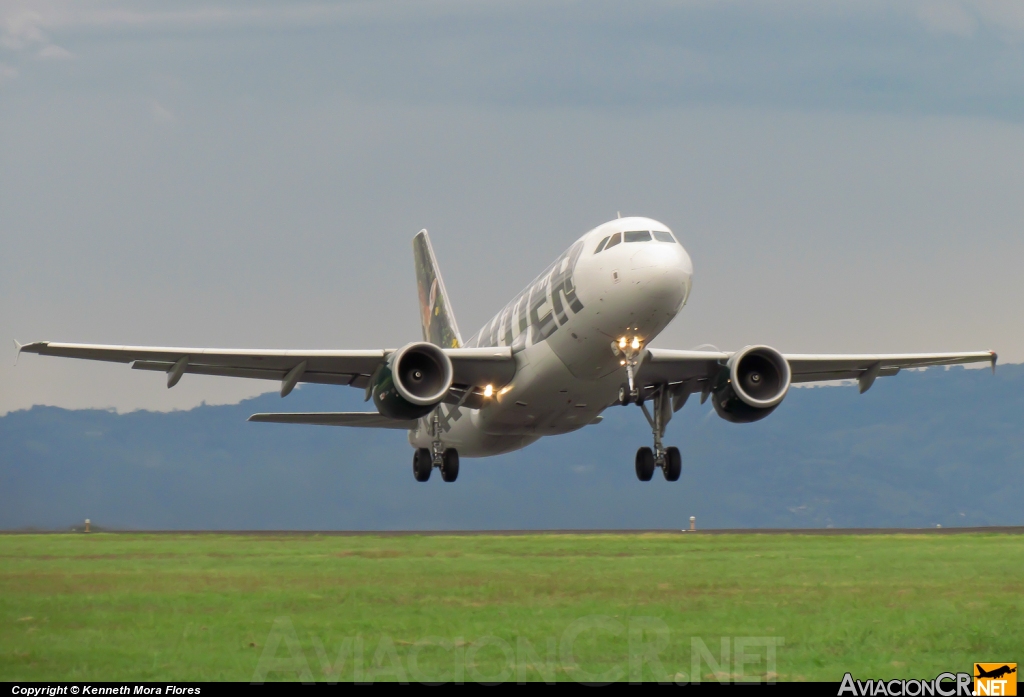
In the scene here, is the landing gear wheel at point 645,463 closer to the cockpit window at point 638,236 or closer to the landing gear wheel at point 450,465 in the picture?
the landing gear wheel at point 450,465

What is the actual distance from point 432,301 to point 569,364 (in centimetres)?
1913

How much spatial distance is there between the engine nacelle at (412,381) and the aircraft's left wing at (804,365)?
16.8 feet

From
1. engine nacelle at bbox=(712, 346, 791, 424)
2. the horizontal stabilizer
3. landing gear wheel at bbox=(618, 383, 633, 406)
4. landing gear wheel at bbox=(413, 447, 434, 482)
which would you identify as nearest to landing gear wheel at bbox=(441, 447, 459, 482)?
landing gear wheel at bbox=(413, 447, 434, 482)

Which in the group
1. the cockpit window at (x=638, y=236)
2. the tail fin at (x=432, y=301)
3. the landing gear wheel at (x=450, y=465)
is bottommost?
the landing gear wheel at (x=450, y=465)

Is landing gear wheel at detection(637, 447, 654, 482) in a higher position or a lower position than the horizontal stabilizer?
lower

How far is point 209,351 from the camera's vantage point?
3172cm

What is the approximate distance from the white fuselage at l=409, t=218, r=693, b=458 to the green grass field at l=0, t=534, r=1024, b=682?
445 cm

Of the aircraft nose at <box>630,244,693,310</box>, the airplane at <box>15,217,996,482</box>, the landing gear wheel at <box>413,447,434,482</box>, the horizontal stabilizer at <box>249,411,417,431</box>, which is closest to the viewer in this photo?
the aircraft nose at <box>630,244,693,310</box>

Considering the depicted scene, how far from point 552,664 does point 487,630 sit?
2287 mm

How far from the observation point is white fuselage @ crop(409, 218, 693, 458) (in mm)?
27125

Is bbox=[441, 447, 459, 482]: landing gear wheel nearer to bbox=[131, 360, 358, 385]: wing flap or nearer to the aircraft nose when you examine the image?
bbox=[131, 360, 358, 385]: wing flap

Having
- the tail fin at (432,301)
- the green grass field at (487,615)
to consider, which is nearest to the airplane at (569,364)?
the green grass field at (487,615)

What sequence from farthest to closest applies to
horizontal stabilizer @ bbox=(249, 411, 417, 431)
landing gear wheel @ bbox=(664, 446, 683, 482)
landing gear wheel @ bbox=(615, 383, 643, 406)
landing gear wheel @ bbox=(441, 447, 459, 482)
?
horizontal stabilizer @ bbox=(249, 411, 417, 431), landing gear wheel @ bbox=(441, 447, 459, 482), landing gear wheel @ bbox=(664, 446, 683, 482), landing gear wheel @ bbox=(615, 383, 643, 406)

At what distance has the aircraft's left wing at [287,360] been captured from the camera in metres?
31.1
